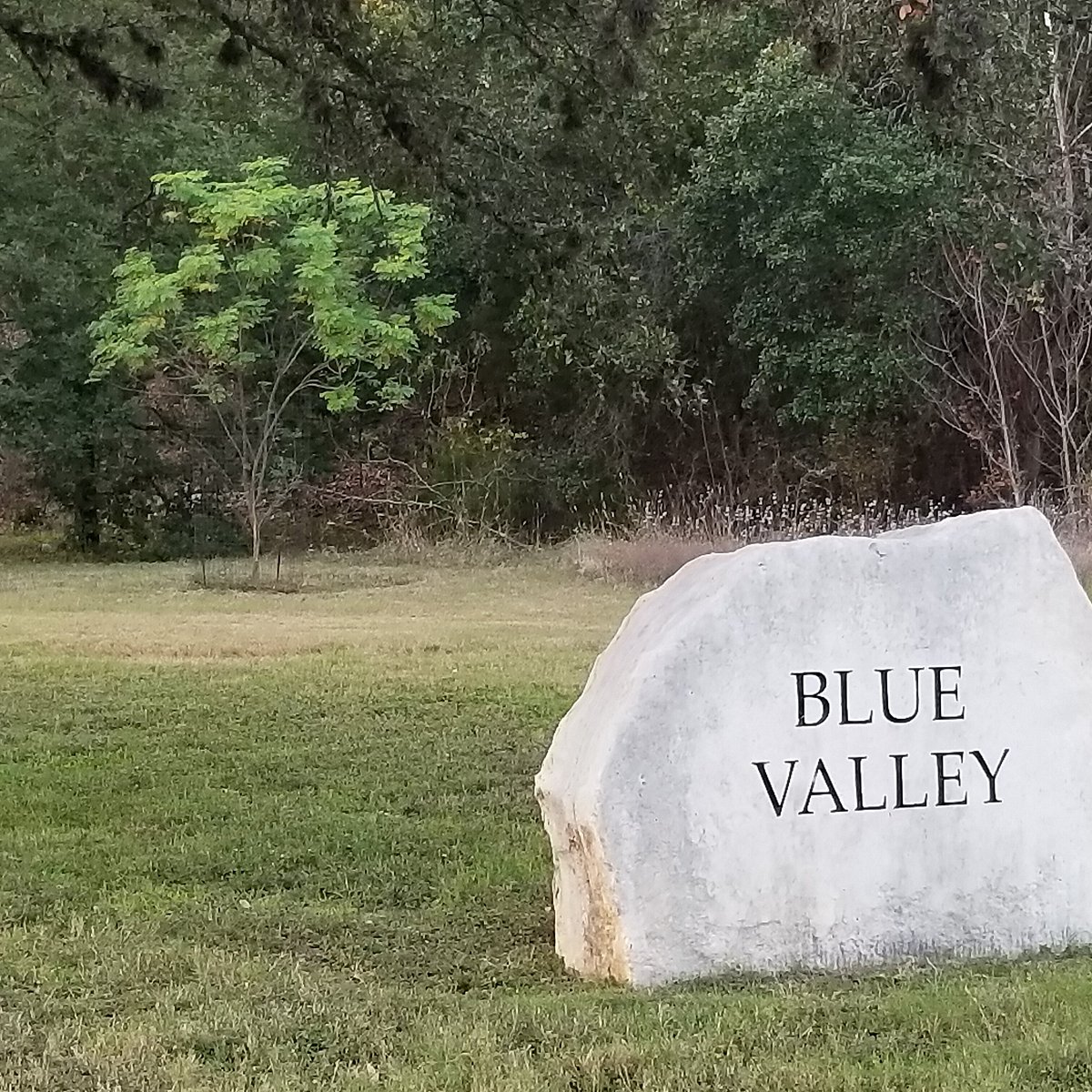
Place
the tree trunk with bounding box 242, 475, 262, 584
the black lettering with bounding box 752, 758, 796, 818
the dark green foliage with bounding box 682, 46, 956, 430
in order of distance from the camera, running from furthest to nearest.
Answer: the dark green foliage with bounding box 682, 46, 956, 430
the tree trunk with bounding box 242, 475, 262, 584
the black lettering with bounding box 752, 758, 796, 818

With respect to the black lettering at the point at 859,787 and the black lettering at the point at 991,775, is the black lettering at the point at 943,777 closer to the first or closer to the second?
the black lettering at the point at 991,775

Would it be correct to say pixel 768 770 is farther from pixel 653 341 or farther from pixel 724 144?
pixel 724 144

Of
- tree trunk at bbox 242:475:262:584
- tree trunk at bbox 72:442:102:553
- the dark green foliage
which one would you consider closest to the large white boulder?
tree trunk at bbox 242:475:262:584

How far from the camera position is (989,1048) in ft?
11.3

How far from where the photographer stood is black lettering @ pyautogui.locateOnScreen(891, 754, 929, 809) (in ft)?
14.1

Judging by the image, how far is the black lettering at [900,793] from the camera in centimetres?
429

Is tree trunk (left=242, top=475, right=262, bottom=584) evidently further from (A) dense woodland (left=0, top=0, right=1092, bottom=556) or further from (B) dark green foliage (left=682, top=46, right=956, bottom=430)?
(B) dark green foliage (left=682, top=46, right=956, bottom=430)

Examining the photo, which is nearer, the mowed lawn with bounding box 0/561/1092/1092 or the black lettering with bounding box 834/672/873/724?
the mowed lawn with bounding box 0/561/1092/1092

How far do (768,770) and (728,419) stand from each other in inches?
711

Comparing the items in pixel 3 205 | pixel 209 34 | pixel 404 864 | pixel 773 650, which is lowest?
pixel 404 864

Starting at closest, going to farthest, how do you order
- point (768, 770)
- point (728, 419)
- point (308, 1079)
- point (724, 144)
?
point (308, 1079), point (768, 770), point (724, 144), point (728, 419)

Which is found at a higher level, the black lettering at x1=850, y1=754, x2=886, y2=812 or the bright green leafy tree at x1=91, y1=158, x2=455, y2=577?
the bright green leafy tree at x1=91, y1=158, x2=455, y2=577

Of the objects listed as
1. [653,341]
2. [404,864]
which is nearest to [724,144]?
[653,341]

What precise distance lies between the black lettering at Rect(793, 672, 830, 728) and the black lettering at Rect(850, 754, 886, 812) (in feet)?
0.42
